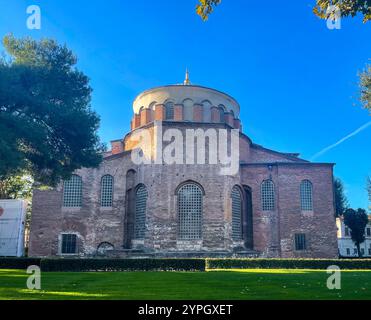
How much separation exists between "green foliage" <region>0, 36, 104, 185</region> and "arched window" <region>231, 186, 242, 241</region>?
12.6 m

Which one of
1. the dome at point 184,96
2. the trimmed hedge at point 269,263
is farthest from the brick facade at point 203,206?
the trimmed hedge at point 269,263

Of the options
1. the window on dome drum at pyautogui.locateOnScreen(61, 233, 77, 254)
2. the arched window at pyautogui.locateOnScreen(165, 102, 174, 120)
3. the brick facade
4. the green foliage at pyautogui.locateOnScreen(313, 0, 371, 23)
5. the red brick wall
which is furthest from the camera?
the arched window at pyautogui.locateOnScreen(165, 102, 174, 120)

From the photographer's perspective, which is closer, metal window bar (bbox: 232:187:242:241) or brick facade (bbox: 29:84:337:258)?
brick facade (bbox: 29:84:337:258)

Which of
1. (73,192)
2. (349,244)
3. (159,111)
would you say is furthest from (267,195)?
(349,244)

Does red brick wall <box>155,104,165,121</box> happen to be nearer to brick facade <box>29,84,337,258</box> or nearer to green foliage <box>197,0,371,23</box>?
brick facade <box>29,84,337,258</box>

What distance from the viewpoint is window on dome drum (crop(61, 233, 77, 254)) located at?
102 feet

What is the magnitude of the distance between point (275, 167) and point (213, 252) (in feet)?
31.6

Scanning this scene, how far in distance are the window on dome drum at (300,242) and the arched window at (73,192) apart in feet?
58.2

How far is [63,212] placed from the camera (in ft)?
104

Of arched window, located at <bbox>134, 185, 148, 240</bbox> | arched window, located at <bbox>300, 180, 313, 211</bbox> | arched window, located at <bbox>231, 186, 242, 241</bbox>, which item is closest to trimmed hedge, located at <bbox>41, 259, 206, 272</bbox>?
arched window, located at <bbox>134, 185, 148, 240</bbox>

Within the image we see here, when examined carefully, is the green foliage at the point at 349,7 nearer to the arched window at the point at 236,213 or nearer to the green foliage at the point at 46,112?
the green foliage at the point at 46,112

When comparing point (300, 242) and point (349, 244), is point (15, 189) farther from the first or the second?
point (349, 244)

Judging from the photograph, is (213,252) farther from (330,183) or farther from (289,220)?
(330,183)
